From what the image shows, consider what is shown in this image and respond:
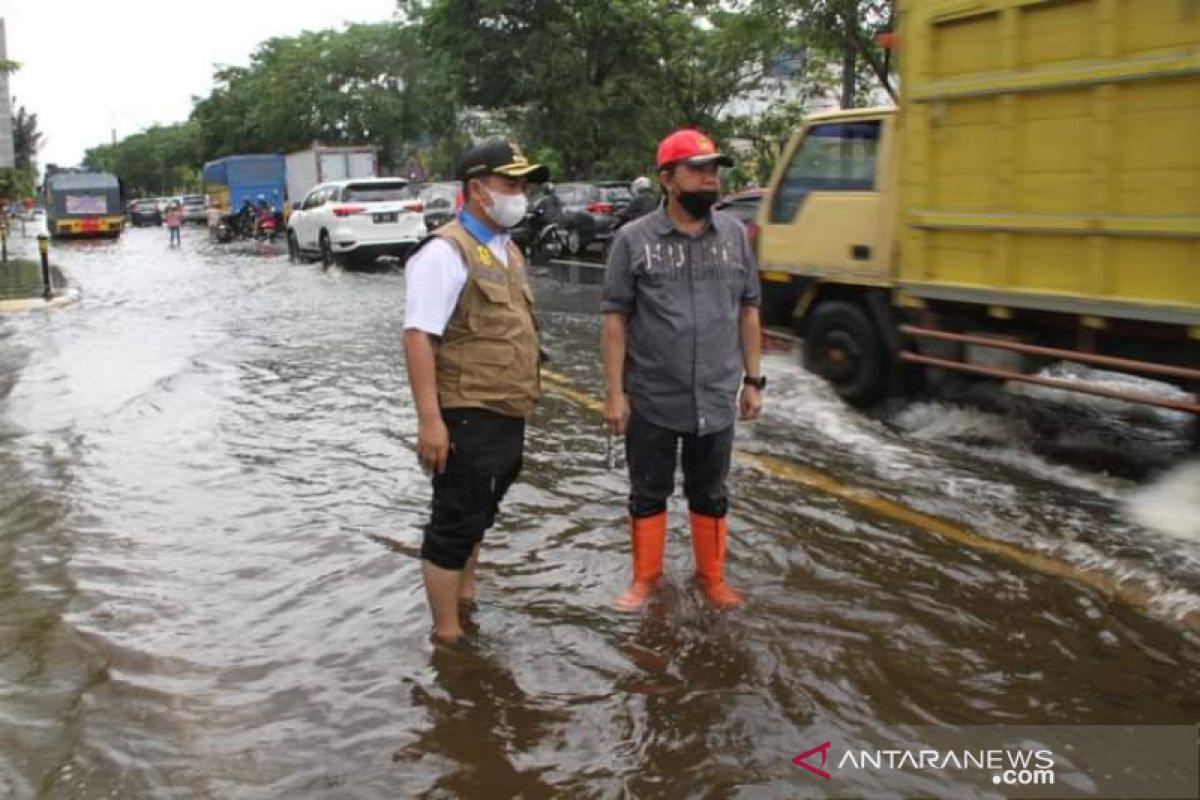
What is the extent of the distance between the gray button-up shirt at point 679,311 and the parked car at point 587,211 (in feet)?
56.3

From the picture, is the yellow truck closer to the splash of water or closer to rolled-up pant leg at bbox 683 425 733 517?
the splash of water

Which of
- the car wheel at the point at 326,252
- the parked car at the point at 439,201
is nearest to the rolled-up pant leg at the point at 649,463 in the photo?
the car wheel at the point at 326,252

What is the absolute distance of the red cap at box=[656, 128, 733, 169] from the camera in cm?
377

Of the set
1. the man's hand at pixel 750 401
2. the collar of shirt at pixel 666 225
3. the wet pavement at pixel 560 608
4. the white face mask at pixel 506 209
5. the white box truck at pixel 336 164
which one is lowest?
the wet pavement at pixel 560 608

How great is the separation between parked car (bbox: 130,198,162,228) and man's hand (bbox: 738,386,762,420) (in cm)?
6423

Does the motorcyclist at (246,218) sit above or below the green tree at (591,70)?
below

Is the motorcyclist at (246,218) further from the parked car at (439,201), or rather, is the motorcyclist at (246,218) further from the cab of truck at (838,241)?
the cab of truck at (838,241)

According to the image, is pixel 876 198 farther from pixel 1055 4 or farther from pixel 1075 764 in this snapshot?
pixel 1075 764

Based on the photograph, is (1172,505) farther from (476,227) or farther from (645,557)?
(476,227)

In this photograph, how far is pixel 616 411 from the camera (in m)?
3.94

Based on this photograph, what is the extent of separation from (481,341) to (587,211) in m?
18.2

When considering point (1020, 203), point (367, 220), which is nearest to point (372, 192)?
point (367, 220)

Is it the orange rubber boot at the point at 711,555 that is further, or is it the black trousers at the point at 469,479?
the orange rubber boot at the point at 711,555

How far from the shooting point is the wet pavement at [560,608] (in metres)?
3.23
